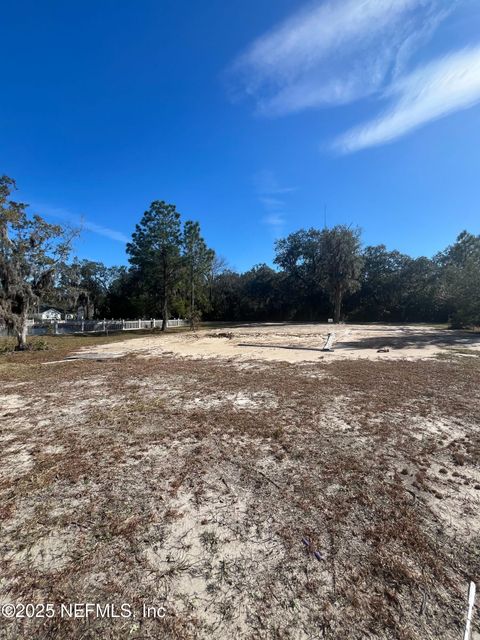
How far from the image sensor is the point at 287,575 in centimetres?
180

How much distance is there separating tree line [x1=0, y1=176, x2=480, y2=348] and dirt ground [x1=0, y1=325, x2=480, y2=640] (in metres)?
9.61

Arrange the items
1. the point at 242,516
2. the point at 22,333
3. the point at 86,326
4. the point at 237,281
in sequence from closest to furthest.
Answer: the point at 242,516 → the point at 22,333 → the point at 86,326 → the point at 237,281

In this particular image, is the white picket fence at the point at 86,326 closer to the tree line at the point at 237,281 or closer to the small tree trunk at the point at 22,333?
the tree line at the point at 237,281

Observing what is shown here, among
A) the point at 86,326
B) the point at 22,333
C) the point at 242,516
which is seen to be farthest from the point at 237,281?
the point at 242,516

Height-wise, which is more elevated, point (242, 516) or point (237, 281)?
point (237, 281)

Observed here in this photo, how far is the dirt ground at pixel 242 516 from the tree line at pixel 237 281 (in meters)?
9.61

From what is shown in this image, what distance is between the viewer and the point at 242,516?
2.34 metres

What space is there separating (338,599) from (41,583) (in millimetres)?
1710

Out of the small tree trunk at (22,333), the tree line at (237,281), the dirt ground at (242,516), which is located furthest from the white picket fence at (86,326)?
the dirt ground at (242,516)

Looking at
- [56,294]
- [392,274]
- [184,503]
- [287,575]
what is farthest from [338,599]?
[392,274]

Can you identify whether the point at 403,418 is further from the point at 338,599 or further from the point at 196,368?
the point at 196,368

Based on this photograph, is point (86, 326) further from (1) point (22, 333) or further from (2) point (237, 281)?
(2) point (237, 281)

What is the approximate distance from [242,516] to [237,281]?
45.8 m

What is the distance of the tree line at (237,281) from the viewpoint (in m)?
12.3
